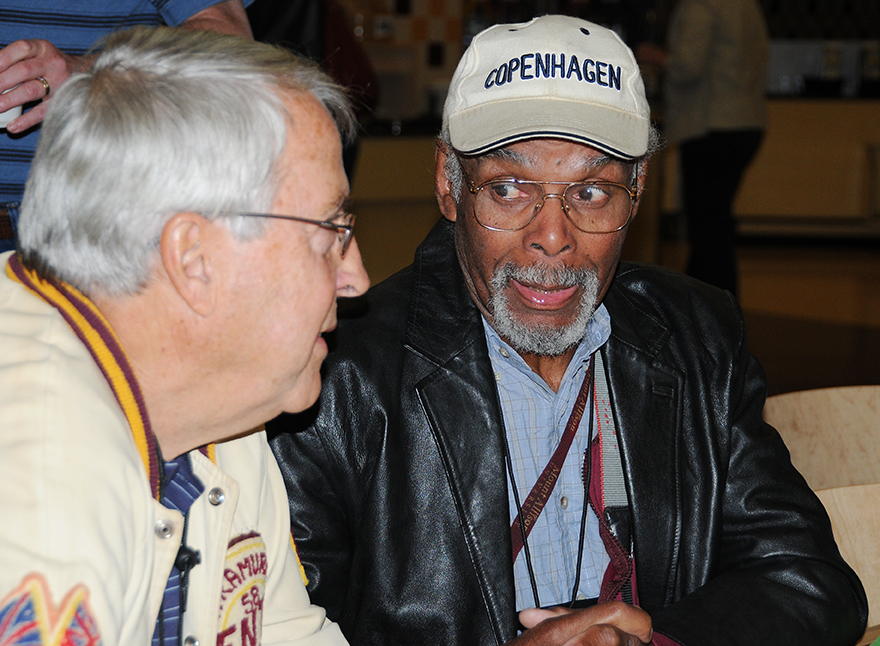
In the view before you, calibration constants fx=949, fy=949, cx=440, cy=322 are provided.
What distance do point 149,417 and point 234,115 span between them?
31 centimetres

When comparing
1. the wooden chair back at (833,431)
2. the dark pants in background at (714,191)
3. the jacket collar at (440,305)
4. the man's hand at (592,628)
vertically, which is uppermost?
the jacket collar at (440,305)

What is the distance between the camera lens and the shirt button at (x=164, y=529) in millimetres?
906

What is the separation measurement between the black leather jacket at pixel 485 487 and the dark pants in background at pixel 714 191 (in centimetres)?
387

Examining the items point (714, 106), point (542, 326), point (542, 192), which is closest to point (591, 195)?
point (542, 192)

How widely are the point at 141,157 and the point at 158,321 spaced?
16cm

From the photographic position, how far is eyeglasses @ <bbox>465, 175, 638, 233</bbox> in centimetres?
149

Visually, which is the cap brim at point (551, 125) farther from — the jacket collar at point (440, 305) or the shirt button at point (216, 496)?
the shirt button at point (216, 496)

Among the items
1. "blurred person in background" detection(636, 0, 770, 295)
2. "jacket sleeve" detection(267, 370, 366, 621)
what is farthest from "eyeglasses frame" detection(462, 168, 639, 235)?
"blurred person in background" detection(636, 0, 770, 295)

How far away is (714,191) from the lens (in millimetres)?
5363

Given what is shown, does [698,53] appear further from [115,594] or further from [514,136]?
[115,594]

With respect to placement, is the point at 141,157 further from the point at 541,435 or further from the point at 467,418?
the point at 541,435

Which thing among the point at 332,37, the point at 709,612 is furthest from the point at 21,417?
the point at 332,37

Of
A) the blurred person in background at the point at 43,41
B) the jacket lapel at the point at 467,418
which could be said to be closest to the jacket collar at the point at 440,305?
the jacket lapel at the point at 467,418

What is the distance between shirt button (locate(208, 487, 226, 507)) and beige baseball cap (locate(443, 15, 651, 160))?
71 centimetres
